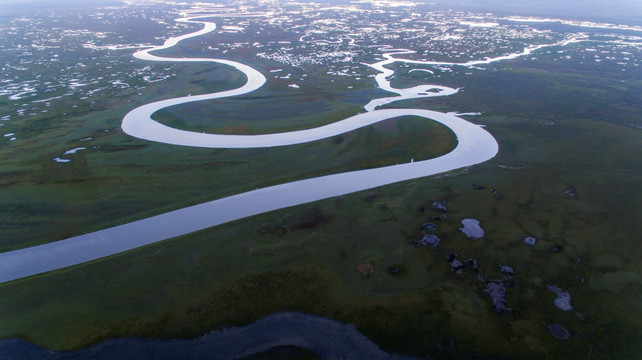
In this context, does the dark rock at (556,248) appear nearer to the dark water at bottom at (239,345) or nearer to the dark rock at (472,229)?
the dark rock at (472,229)

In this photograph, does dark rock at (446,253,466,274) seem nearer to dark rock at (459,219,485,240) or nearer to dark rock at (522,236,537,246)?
dark rock at (459,219,485,240)

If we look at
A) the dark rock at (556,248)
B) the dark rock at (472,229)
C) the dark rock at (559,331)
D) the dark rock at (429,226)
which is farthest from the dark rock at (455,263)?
the dark rock at (556,248)

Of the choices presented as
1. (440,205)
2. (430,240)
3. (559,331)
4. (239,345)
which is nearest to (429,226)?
(430,240)

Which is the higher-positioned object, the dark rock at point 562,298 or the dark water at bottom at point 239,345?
the dark rock at point 562,298

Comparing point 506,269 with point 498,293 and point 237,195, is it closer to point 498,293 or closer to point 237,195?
point 498,293

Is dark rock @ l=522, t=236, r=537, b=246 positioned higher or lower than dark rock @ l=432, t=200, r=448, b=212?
higher

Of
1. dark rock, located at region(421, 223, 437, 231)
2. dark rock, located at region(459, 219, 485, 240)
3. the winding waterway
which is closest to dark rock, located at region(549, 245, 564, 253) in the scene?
dark rock, located at region(459, 219, 485, 240)
